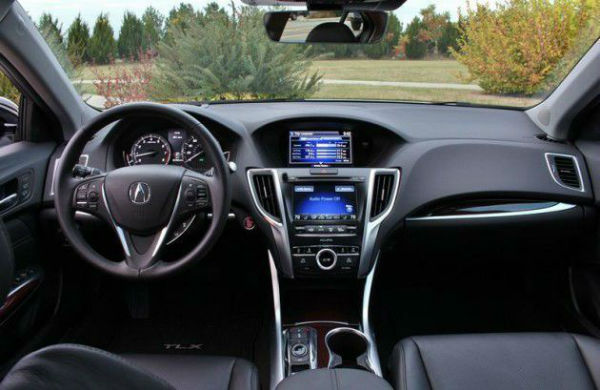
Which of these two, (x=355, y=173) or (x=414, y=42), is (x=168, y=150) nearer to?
(x=355, y=173)

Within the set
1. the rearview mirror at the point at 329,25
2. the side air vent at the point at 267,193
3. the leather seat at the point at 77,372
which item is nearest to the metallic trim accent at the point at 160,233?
the side air vent at the point at 267,193

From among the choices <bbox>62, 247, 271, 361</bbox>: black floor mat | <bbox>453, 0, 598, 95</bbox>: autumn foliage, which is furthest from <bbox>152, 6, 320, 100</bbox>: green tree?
<bbox>62, 247, 271, 361</bbox>: black floor mat

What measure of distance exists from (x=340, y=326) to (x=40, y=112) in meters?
1.76

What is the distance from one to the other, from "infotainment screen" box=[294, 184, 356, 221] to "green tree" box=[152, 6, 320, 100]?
2.22 feet

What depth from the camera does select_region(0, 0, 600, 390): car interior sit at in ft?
7.72

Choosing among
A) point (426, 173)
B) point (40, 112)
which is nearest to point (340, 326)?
point (426, 173)

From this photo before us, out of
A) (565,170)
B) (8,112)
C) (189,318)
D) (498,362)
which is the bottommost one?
(189,318)

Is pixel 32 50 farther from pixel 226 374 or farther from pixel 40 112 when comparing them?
pixel 226 374

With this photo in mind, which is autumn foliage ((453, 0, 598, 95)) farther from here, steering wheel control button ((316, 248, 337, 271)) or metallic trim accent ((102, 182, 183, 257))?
metallic trim accent ((102, 182, 183, 257))

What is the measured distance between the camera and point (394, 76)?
3289mm

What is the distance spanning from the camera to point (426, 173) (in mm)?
3002

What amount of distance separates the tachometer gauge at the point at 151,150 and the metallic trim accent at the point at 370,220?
93cm

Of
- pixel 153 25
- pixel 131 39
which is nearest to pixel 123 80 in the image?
pixel 131 39

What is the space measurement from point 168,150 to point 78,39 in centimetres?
96
